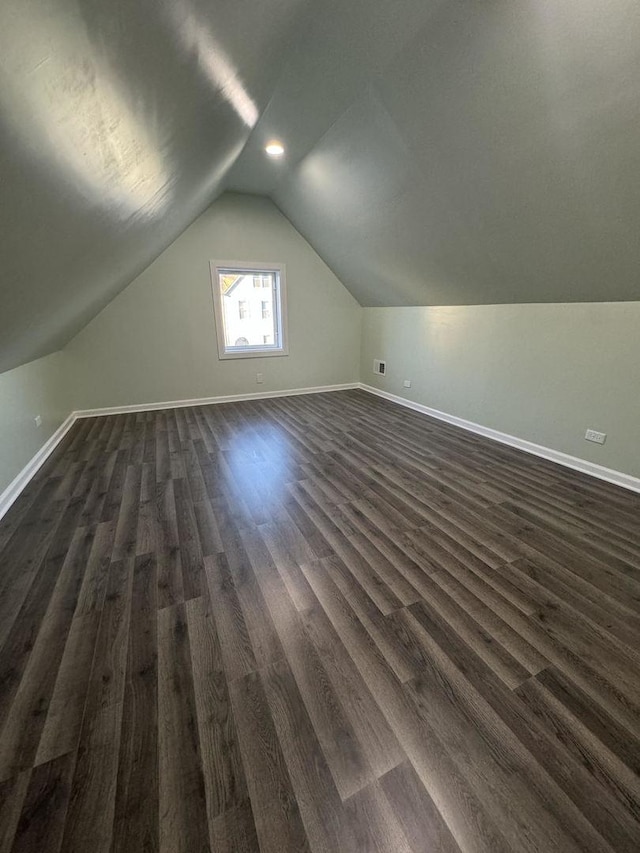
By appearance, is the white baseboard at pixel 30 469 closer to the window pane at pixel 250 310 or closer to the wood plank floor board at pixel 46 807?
the wood plank floor board at pixel 46 807

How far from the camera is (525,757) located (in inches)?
38.9

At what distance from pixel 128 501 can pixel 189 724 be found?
5.38 ft

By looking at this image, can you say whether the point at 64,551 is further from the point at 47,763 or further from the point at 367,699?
the point at 367,699

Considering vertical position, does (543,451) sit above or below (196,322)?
below

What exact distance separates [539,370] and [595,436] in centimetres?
73

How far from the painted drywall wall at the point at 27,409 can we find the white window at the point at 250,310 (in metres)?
1.97

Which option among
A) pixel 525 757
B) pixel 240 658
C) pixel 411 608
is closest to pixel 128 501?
pixel 240 658

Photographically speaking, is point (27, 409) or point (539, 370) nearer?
point (27, 409)

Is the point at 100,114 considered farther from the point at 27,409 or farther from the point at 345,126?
the point at 27,409

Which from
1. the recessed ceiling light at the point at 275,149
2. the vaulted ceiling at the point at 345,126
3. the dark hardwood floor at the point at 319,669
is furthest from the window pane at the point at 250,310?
the dark hardwood floor at the point at 319,669

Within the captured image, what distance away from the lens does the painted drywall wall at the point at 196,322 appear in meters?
4.15

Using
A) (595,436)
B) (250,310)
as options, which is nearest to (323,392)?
(250,310)

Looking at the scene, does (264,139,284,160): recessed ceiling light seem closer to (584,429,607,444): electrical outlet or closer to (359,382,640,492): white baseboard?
(359,382,640,492): white baseboard

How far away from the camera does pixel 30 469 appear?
2686 millimetres
